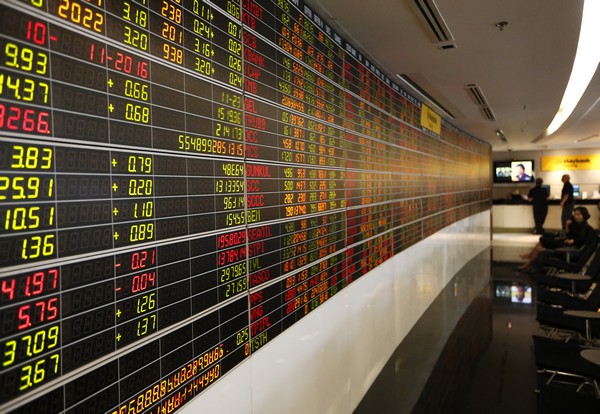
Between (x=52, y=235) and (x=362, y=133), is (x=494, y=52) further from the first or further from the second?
(x=52, y=235)

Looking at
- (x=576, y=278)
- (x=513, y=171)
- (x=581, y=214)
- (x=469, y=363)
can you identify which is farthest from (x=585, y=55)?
(x=513, y=171)

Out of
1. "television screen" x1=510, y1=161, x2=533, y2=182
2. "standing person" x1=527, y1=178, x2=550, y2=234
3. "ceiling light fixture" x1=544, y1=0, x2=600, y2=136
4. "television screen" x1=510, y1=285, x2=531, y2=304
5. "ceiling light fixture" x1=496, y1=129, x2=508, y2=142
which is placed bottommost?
"television screen" x1=510, y1=285, x2=531, y2=304

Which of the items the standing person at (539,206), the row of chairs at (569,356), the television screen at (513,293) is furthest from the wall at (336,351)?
the standing person at (539,206)

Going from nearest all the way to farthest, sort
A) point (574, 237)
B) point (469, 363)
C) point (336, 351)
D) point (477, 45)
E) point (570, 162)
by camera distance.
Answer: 1. point (336, 351)
2. point (477, 45)
3. point (469, 363)
4. point (574, 237)
5. point (570, 162)

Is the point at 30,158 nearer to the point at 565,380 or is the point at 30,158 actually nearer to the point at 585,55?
the point at 565,380

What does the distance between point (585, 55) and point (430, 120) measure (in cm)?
211

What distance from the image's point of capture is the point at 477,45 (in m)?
3.98

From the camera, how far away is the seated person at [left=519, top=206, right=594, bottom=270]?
308 inches

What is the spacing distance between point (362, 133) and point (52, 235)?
3.04m

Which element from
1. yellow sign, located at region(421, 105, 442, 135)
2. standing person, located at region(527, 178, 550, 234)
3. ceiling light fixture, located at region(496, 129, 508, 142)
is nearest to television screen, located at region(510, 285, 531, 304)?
yellow sign, located at region(421, 105, 442, 135)

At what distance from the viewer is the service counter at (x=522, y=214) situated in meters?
14.5

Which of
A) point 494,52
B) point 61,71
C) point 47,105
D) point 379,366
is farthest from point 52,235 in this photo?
point 494,52

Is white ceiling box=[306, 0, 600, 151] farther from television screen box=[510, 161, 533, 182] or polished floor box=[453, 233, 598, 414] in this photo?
television screen box=[510, 161, 533, 182]

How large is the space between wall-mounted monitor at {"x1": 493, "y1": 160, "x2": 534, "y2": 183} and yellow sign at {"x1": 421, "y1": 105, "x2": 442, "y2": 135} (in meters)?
11.0
